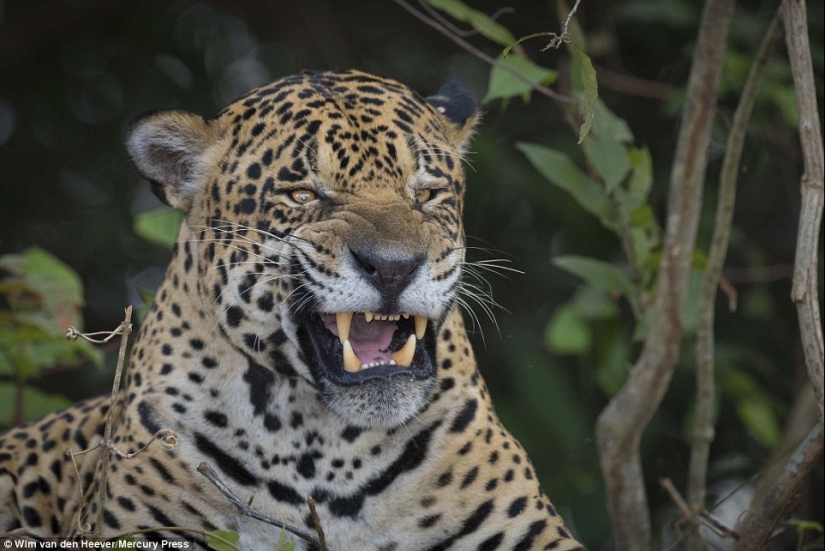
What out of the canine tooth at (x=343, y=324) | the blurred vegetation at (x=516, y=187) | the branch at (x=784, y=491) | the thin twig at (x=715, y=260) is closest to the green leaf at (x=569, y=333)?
the blurred vegetation at (x=516, y=187)

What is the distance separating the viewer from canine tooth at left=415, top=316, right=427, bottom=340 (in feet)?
12.8

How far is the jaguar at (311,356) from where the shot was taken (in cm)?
389

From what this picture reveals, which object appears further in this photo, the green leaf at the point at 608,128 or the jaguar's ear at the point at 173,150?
the green leaf at the point at 608,128

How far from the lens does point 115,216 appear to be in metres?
9.75

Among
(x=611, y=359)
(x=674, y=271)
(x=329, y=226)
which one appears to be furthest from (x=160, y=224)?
(x=611, y=359)

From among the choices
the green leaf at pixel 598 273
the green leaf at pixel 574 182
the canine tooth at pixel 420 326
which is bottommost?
the canine tooth at pixel 420 326

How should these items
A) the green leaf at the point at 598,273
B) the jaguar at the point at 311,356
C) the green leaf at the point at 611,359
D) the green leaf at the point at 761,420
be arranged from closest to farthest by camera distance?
the jaguar at the point at 311,356, the green leaf at the point at 598,273, the green leaf at the point at 611,359, the green leaf at the point at 761,420

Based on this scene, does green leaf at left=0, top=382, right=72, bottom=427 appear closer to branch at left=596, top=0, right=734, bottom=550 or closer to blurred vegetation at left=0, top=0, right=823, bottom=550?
blurred vegetation at left=0, top=0, right=823, bottom=550

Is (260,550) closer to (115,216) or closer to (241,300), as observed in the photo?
(241,300)

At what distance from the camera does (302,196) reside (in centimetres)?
404

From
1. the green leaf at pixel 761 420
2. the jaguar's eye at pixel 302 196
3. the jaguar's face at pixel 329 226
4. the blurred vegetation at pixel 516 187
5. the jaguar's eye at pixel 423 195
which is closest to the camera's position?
the jaguar's face at pixel 329 226

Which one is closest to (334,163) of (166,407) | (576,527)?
(166,407)

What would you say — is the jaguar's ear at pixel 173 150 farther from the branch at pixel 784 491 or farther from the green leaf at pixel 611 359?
the green leaf at pixel 611 359

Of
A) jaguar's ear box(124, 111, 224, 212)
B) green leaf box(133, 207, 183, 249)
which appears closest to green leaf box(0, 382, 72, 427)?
green leaf box(133, 207, 183, 249)
